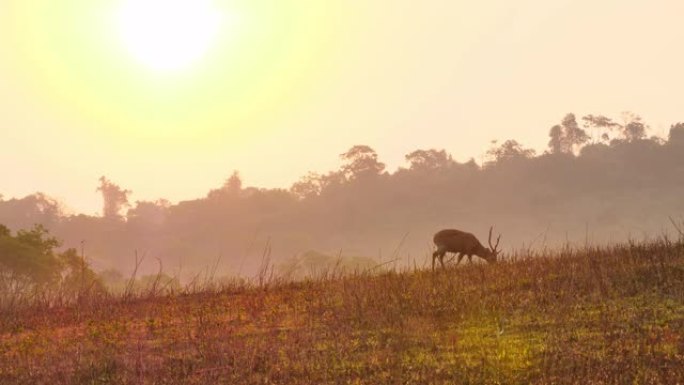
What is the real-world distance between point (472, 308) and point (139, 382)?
21.6 ft

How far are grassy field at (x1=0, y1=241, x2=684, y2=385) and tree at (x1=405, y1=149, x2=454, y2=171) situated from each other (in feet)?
433

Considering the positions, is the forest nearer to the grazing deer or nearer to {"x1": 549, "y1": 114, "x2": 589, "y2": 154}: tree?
{"x1": 549, "y1": 114, "x2": 589, "y2": 154}: tree

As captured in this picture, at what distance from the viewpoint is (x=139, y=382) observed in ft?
30.8

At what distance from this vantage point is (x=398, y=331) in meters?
11.6

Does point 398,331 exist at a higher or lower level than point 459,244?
lower

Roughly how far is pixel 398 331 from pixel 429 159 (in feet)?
464

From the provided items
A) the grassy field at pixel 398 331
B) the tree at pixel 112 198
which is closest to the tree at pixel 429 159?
the tree at pixel 112 198

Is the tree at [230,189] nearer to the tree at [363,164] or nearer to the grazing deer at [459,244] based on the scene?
the tree at [363,164]

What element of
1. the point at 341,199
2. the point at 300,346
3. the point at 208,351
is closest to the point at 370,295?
the point at 300,346

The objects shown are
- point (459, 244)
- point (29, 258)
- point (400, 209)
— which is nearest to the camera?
point (459, 244)

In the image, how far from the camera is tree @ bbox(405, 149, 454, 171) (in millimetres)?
149625

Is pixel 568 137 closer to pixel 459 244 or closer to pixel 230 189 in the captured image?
pixel 230 189

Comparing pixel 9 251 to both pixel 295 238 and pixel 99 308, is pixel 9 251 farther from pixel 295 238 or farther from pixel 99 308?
pixel 295 238

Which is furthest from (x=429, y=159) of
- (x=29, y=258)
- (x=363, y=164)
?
(x=29, y=258)
